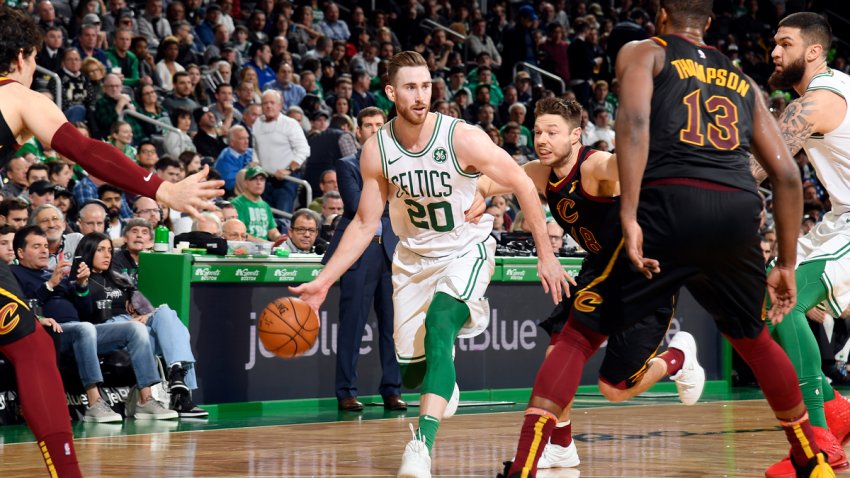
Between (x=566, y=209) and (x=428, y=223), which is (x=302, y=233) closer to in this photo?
(x=428, y=223)

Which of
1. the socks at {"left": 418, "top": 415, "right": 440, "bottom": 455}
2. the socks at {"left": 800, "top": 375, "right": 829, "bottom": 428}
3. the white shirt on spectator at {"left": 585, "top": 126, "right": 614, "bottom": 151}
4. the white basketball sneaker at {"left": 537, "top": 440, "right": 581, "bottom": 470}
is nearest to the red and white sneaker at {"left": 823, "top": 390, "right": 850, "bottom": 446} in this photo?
the socks at {"left": 800, "top": 375, "right": 829, "bottom": 428}

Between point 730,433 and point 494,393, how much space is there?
143 inches

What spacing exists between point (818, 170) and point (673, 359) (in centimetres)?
138

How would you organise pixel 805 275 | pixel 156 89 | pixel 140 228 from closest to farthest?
pixel 805 275 → pixel 140 228 → pixel 156 89

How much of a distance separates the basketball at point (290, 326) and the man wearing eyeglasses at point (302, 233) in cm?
494

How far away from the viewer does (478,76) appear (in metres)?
20.3

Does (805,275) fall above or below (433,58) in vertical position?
below

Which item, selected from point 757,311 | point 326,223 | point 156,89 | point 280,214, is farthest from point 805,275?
point 156,89

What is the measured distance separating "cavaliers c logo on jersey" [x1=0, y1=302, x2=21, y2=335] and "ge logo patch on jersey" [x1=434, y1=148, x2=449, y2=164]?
8.40 ft

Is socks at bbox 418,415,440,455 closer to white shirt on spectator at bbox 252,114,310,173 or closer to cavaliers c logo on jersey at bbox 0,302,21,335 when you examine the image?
cavaliers c logo on jersey at bbox 0,302,21,335

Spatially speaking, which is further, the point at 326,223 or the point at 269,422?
the point at 326,223

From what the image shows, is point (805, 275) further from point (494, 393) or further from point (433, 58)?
point (433, 58)

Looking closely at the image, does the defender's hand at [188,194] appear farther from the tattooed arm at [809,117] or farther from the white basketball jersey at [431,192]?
the tattooed arm at [809,117]

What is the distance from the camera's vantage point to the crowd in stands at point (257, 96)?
1153cm
